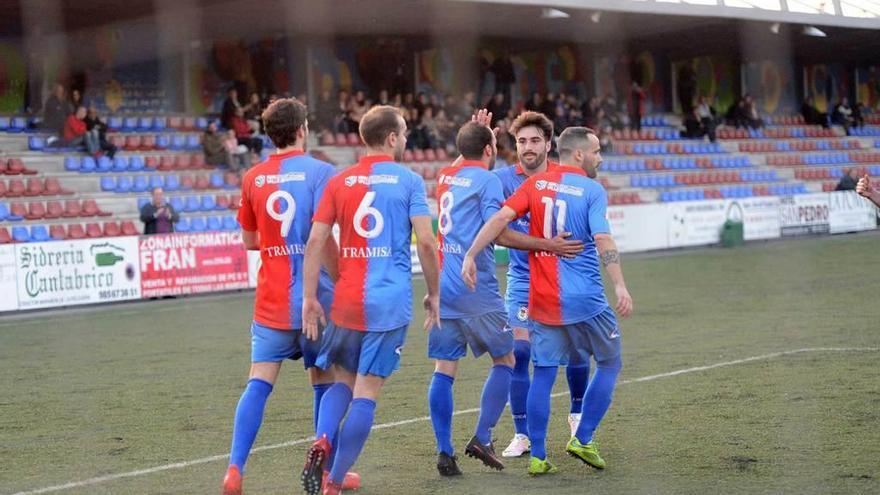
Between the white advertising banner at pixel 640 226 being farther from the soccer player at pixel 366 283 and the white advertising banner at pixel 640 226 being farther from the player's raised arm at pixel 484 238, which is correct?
the soccer player at pixel 366 283

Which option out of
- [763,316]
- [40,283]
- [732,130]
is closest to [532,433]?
[763,316]

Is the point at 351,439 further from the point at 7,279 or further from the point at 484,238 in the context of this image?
the point at 7,279

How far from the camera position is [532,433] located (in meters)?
6.11

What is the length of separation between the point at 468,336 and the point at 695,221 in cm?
1958

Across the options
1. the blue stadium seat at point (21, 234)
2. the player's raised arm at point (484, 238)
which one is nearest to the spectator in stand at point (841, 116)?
the blue stadium seat at point (21, 234)

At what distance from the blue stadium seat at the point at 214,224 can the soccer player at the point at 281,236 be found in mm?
14653

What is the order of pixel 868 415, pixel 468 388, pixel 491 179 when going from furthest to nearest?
pixel 468 388
pixel 868 415
pixel 491 179

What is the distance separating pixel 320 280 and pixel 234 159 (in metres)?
16.1

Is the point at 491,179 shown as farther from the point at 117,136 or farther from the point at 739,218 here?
the point at 739,218

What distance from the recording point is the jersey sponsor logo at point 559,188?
20.1 feet

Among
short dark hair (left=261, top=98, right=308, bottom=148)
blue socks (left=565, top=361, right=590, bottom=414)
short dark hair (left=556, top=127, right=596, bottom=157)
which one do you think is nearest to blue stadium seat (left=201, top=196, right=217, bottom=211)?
blue socks (left=565, top=361, right=590, bottom=414)

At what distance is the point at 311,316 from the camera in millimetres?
5473

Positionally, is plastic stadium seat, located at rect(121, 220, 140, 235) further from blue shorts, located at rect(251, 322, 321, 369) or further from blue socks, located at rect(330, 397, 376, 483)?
blue socks, located at rect(330, 397, 376, 483)

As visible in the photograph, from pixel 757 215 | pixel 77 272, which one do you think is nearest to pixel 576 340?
pixel 77 272
